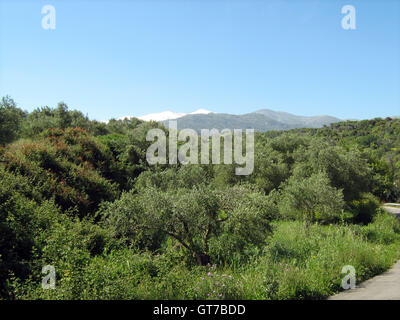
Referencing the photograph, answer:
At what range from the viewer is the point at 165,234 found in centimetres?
1052

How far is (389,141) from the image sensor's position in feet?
252

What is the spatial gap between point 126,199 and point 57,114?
1196 inches

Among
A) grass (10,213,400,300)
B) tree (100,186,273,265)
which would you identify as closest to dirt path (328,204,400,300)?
grass (10,213,400,300)

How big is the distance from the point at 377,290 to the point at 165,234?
6.68m

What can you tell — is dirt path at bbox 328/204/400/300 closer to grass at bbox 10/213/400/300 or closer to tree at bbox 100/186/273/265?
Answer: grass at bbox 10/213/400/300

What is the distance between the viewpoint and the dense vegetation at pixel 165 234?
669 centimetres

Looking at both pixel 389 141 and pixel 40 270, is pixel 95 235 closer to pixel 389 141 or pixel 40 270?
pixel 40 270

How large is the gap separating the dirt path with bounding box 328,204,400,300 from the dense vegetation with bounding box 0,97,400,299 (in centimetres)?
36

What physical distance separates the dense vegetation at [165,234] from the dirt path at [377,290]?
36 cm

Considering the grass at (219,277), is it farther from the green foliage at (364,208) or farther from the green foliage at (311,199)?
the green foliage at (364,208)

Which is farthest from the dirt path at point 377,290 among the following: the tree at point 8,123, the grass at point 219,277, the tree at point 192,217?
the tree at point 8,123

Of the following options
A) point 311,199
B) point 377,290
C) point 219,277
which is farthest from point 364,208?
point 219,277

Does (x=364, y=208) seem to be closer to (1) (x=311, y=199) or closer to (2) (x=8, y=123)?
(1) (x=311, y=199)

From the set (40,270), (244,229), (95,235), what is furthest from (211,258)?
(40,270)
